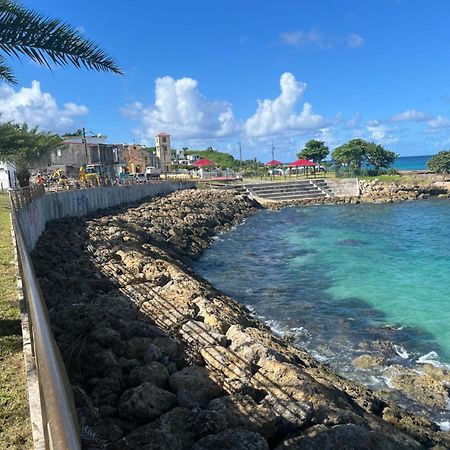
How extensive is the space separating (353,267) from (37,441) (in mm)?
19983

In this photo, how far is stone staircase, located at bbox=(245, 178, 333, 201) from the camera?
5647 centimetres

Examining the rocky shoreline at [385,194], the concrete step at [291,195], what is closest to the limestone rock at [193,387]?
the rocky shoreline at [385,194]

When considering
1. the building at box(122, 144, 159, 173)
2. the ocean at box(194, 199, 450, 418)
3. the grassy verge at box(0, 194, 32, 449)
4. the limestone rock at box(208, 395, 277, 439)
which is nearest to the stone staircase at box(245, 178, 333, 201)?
the ocean at box(194, 199, 450, 418)

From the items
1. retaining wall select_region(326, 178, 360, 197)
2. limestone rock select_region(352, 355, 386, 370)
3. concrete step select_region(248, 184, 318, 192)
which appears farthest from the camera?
retaining wall select_region(326, 178, 360, 197)

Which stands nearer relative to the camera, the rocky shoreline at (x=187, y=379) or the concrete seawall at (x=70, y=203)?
the rocky shoreline at (x=187, y=379)

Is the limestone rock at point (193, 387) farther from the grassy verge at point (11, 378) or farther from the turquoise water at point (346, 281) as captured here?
the turquoise water at point (346, 281)

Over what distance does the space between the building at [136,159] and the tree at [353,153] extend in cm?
3293

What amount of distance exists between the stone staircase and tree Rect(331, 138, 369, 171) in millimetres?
13002

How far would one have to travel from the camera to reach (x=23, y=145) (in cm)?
2156

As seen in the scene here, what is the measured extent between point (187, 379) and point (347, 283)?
12.8 m

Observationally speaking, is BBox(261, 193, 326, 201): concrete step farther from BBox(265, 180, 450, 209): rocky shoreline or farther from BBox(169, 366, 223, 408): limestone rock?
BBox(169, 366, 223, 408): limestone rock

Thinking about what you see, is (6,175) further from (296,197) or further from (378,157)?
(378,157)

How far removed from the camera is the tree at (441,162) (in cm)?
6925

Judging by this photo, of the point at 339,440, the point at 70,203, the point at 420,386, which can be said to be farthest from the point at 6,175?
the point at 339,440
